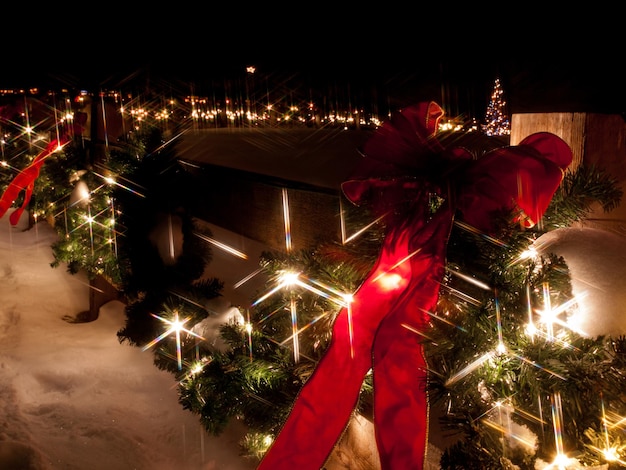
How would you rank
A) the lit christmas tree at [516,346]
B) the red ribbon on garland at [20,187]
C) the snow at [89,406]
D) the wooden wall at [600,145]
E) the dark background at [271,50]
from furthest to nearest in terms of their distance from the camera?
the dark background at [271,50]
the red ribbon on garland at [20,187]
the snow at [89,406]
the wooden wall at [600,145]
the lit christmas tree at [516,346]

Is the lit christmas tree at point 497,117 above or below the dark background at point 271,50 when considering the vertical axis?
below

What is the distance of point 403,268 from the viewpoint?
155 centimetres

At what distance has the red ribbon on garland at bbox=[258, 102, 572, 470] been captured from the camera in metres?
1.44

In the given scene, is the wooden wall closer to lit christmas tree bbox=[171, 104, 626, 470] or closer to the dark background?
lit christmas tree bbox=[171, 104, 626, 470]

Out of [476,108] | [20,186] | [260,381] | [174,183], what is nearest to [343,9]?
[476,108]

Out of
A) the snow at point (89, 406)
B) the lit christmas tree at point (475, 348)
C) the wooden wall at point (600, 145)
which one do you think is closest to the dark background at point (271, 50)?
the snow at point (89, 406)

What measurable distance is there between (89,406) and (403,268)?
269 cm

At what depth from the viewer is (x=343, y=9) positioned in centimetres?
1753

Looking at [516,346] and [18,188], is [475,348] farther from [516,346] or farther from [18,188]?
[18,188]

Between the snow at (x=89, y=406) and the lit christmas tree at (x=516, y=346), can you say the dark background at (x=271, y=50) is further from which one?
the lit christmas tree at (x=516, y=346)

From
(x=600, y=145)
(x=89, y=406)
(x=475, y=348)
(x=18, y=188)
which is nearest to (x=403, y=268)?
(x=475, y=348)

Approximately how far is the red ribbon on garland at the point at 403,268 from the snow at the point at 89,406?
1.64 meters

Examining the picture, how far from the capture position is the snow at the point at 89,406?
3033 mm

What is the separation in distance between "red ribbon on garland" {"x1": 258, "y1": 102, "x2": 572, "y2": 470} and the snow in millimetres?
1641
